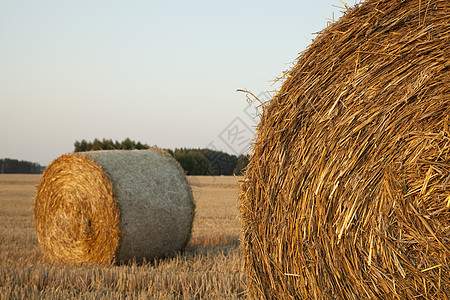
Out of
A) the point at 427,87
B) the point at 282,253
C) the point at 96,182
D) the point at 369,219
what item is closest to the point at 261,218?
the point at 282,253

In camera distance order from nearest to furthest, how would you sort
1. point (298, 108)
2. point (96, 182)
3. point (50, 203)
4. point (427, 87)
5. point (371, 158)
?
point (427, 87)
point (371, 158)
point (298, 108)
point (96, 182)
point (50, 203)

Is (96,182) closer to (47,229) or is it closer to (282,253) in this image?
(47,229)

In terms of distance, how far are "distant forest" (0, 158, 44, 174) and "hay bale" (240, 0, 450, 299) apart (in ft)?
166

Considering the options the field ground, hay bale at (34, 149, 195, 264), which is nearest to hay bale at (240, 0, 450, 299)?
the field ground

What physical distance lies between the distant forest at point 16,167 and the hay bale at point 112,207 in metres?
46.2

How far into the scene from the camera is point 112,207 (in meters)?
6.23

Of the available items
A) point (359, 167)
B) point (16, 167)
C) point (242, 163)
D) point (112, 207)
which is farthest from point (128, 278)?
point (16, 167)

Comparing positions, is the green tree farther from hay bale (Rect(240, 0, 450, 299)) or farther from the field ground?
the field ground

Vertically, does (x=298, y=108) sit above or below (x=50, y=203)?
above

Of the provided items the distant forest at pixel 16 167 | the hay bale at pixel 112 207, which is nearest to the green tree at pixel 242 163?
the hay bale at pixel 112 207

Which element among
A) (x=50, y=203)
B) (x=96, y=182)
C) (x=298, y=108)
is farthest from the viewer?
(x=50, y=203)

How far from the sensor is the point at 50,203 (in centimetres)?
705

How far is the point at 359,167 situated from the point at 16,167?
52.7m

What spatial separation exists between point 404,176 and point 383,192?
17 centimetres
